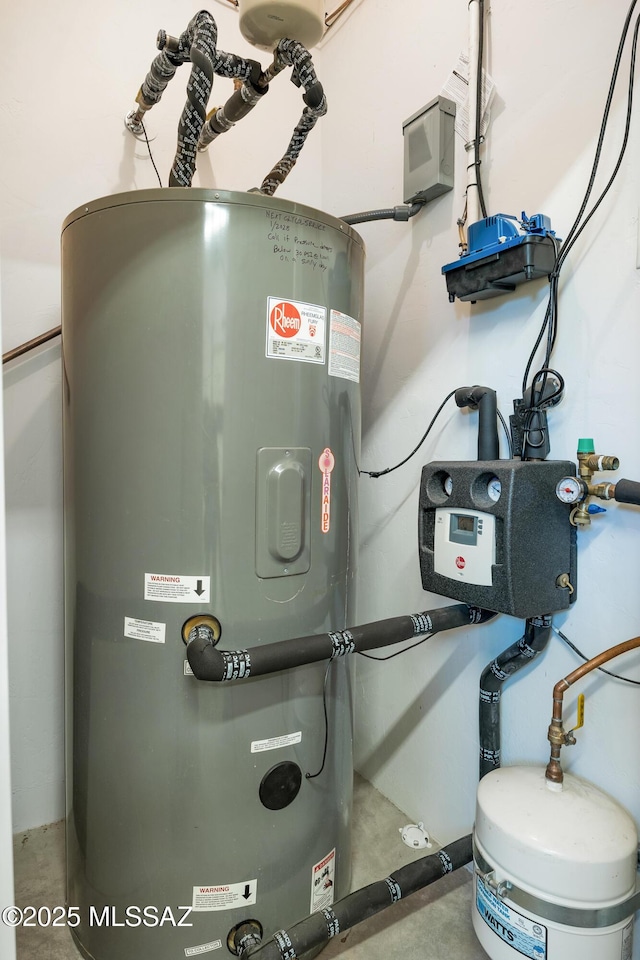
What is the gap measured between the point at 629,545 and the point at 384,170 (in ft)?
3.99

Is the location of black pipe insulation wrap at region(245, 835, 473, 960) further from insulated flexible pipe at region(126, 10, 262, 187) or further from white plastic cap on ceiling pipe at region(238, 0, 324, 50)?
white plastic cap on ceiling pipe at region(238, 0, 324, 50)

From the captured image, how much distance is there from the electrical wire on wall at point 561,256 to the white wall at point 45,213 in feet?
3.68

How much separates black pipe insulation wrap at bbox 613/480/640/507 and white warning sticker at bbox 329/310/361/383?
0.53 m

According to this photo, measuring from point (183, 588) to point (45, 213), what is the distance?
109 cm

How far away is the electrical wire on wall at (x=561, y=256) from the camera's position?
0.94 metres

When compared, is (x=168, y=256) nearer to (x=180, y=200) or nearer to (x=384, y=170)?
(x=180, y=200)

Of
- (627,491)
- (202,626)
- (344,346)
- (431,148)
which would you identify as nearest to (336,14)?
(431,148)

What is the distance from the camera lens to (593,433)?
104cm

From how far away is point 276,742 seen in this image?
1.03 meters

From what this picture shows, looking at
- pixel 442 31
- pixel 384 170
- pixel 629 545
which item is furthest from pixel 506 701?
pixel 442 31

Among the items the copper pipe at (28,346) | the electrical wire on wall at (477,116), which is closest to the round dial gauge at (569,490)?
the electrical wire on wall at (477,116)

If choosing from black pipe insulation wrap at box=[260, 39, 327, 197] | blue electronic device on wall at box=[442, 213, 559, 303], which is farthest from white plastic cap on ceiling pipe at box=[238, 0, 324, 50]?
blue electronic device on wall at box=[442, 213, 559, 303]

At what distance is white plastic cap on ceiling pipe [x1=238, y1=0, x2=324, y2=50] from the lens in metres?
0.98

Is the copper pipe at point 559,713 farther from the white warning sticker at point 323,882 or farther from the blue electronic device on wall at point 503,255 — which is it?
the blue electronic device on wall at point 503,255
